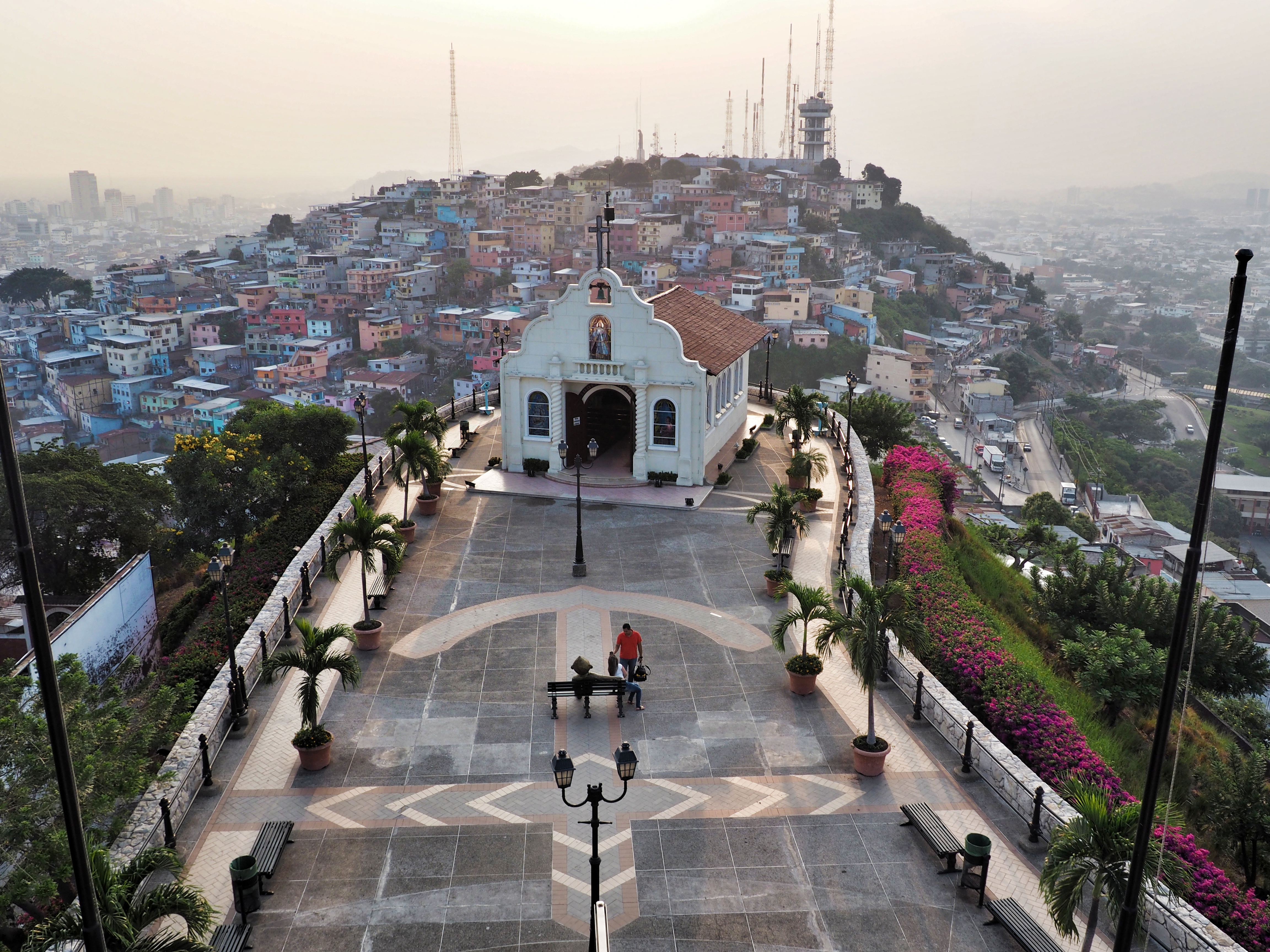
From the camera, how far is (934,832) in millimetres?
12602

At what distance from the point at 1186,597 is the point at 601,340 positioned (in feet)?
71.4

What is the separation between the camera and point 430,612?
795 inches

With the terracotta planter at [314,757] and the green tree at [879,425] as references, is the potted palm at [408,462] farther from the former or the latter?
the green tree at [879,425]

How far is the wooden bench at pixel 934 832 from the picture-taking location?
40.2 feet

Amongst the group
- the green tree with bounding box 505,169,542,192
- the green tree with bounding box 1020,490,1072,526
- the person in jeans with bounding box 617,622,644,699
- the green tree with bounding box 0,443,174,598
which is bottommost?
the green tree with bounding box 1020,490,1072,526

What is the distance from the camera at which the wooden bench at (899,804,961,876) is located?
12.2 metres

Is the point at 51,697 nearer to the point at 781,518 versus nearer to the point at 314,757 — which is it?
the point at 314,757

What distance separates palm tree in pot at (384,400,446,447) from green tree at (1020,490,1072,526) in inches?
2291

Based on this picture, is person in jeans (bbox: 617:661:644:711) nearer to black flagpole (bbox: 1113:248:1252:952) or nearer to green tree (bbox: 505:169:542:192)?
black flagpole (bbox: 1113:248:1252:952)

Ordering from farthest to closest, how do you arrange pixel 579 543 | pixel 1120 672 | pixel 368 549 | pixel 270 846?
pixel 579 543
pixel 1120 672
pixel 368 549
pixel 270 846

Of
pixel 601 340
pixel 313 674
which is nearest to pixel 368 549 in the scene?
pixel 313 674

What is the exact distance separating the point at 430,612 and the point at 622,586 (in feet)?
14.4

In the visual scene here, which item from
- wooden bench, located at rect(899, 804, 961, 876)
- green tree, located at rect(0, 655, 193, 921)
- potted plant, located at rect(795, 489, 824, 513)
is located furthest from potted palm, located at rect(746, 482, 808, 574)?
green tree, located at rect(0, 655, 193, 921)

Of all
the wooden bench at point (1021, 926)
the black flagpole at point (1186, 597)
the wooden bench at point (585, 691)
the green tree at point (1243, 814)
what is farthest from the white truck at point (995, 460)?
the black flagpole at point (1186, 597)
